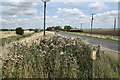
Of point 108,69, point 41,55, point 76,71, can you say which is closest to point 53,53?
point 41,55

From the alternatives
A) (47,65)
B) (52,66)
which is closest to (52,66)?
(52,66)

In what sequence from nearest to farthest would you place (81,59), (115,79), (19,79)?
1. (19,79)
2. (115,79)
3. (81,59)

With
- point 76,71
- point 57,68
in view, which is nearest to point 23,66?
point 57,68

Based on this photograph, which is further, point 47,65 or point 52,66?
point 47,65

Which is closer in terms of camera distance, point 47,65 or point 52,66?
point 52,66

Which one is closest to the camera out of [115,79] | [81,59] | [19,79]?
[19,79]

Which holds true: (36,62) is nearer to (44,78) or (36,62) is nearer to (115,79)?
(44,78)

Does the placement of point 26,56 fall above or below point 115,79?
above

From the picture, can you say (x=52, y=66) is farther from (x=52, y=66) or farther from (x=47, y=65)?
(x=47, y=65)

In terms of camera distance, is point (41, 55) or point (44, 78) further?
point (41, 55)

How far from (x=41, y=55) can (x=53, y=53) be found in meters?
0.35

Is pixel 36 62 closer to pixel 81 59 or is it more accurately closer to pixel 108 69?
pixel 81 59

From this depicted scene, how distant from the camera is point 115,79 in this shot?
7035mm

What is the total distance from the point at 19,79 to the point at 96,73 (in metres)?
1.97
